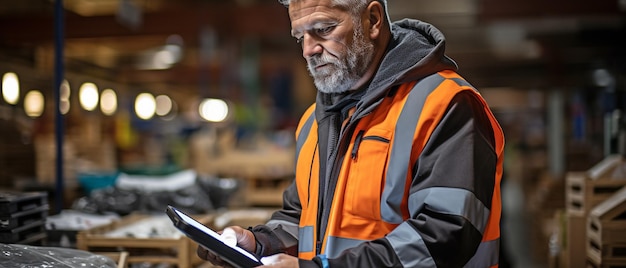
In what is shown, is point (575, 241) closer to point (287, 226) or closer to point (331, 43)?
point (287, 226)

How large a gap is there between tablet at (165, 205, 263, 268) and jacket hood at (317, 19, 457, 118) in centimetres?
62

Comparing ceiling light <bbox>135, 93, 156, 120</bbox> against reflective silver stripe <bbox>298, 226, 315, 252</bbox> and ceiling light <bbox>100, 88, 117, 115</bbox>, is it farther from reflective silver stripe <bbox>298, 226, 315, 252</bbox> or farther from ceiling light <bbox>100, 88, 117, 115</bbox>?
reflective silver stripe <bbox>298, 226, 315, 252</bbox>

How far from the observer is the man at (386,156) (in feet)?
6.28

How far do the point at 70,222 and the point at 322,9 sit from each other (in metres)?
2.37

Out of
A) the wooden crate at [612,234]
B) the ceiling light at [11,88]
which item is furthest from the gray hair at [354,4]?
the ceiling light at [11,88]

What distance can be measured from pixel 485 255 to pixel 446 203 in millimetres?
320

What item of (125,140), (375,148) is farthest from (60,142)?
(125,140)

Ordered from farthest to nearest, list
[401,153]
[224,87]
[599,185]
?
1. [224,87]
2. [599,185]
3. [401,153]

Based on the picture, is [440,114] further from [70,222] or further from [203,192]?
[203,192]

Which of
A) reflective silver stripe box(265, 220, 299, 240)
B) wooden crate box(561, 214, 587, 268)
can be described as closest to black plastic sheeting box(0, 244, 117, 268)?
reflective silver stripe box(265, 220, 299, 240)

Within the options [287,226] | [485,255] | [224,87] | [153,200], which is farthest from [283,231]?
[224,87]

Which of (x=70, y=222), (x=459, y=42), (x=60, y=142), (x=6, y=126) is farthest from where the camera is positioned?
(x=459, y=42)

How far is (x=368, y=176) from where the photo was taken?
2.07m

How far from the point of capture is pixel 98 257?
8.63 ft
